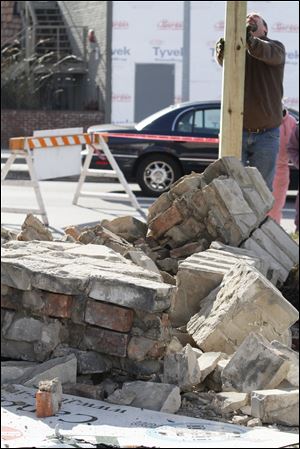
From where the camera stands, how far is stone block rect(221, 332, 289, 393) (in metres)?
4.79

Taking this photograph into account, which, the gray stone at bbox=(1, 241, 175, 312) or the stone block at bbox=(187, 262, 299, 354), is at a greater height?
the gray stone at bbox=(1, 241, 175, 312)

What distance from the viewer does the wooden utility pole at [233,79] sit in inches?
298

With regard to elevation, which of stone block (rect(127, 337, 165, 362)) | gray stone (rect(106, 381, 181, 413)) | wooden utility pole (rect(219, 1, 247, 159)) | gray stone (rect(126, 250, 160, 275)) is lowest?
gray stone (rect(106, 381, 181, 413))

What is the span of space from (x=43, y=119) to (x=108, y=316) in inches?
843

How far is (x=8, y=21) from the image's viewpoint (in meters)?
29.1

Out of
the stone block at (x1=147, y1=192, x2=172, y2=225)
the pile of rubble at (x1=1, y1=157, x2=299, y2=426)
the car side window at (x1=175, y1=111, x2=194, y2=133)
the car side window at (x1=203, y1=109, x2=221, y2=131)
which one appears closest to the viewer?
the pile of rubble at (x1=1, y1=157, x2=299, y2=426)

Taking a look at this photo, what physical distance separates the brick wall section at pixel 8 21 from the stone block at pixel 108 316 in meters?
25.2

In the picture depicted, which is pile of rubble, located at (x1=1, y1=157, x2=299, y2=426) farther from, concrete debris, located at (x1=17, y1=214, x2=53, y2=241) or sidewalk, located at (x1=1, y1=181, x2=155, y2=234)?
sidewalk, located at (x1=1, y1=181, x2=155, y2=234)

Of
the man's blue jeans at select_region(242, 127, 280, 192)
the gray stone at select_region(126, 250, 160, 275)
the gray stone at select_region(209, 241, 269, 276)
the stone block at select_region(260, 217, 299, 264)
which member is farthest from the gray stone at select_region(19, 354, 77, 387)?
the man's blue jeans at select_region(242, 127, 280, 192)

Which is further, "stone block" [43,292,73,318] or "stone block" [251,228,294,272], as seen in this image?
"stone block" [251,228,294,272]

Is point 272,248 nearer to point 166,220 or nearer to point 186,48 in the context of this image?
point 166,220

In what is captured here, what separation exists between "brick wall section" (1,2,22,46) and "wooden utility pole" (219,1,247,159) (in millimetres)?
22321

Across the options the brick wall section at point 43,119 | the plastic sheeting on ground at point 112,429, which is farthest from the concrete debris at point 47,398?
the brick wall section at point 43,119

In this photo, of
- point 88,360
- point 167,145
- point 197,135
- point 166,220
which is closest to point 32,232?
point 166,220
